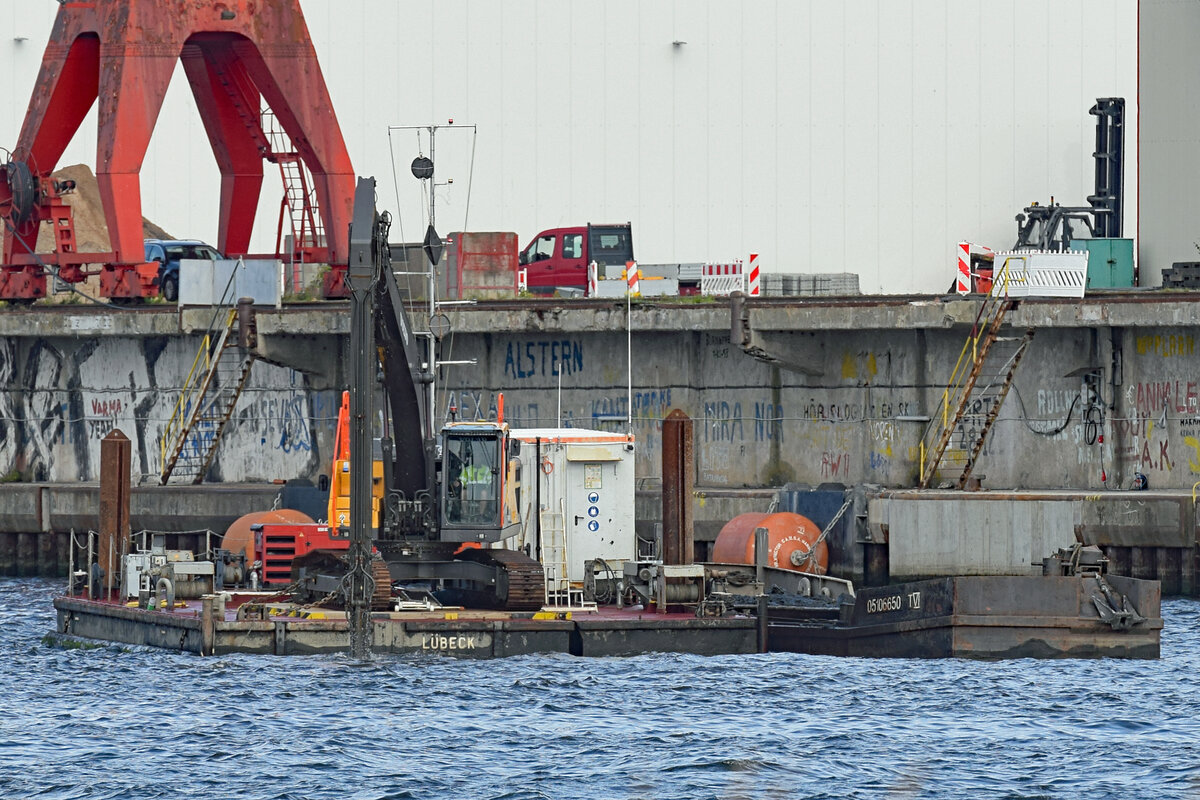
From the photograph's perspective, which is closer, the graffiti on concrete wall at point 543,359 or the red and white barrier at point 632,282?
the red and white barrier at point 632,282

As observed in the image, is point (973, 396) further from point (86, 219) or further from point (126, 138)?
point (86, 219)

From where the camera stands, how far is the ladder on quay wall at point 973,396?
36.2 m

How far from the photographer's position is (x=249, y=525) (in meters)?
34.2

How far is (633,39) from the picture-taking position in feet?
158

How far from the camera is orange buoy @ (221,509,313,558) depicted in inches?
1298

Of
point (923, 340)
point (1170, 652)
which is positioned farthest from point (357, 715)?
point (923, 340)

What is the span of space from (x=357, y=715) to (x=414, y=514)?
17.4 feet

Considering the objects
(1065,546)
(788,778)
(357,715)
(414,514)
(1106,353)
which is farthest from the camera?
(1106,353)

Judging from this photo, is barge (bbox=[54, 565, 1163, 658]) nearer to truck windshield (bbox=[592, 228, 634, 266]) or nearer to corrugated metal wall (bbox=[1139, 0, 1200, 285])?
corrugated metal wall (bbox=[1139, 0, 1200, 285])

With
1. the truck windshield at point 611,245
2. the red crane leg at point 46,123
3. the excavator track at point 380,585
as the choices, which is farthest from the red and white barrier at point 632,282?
the excavator track at point 380,585

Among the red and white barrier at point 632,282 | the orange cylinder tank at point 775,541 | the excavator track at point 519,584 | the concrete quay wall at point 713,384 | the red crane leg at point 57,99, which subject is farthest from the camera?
the red crane leg at point 57,99

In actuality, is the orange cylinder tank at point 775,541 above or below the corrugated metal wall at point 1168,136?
below

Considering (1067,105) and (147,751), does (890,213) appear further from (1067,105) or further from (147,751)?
(147,751)

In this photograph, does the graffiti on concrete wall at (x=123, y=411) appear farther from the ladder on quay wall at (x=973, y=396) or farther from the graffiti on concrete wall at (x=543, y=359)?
the ladder on quay wall at (x=973, y=396)
